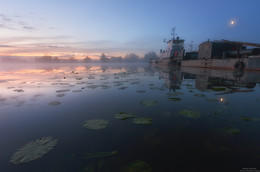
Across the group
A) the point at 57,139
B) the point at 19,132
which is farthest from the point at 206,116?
the point at 19,132

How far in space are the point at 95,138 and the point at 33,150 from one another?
3.71ft

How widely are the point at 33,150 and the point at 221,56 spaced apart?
3344cm

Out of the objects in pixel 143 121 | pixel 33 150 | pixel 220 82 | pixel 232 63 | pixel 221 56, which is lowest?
pixel 33 150

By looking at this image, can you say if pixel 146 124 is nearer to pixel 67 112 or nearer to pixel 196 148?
pixel 196 148

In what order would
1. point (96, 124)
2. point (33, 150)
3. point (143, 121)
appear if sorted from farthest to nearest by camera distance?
point (143, 121), point (96, 124), point (33, 150)

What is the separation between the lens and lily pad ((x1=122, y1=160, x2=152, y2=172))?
1.82 m

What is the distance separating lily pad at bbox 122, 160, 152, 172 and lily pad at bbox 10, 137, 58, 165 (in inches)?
61.7

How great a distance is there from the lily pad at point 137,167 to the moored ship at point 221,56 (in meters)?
19.5

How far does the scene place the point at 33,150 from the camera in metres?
2.28

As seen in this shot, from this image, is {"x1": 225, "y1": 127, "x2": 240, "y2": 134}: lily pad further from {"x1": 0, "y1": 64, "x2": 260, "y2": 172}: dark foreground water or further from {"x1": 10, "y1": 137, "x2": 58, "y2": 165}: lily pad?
{"x1": 10, "y1": 137, "x2": 58, "y2": 165}: lily pad

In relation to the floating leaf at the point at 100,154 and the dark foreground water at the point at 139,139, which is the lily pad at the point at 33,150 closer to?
the dark foreground water at the point at 139,139

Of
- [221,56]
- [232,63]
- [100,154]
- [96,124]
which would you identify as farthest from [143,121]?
[221,56]

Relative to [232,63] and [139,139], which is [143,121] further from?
[232,63]

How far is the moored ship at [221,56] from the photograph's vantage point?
60.6 ft
